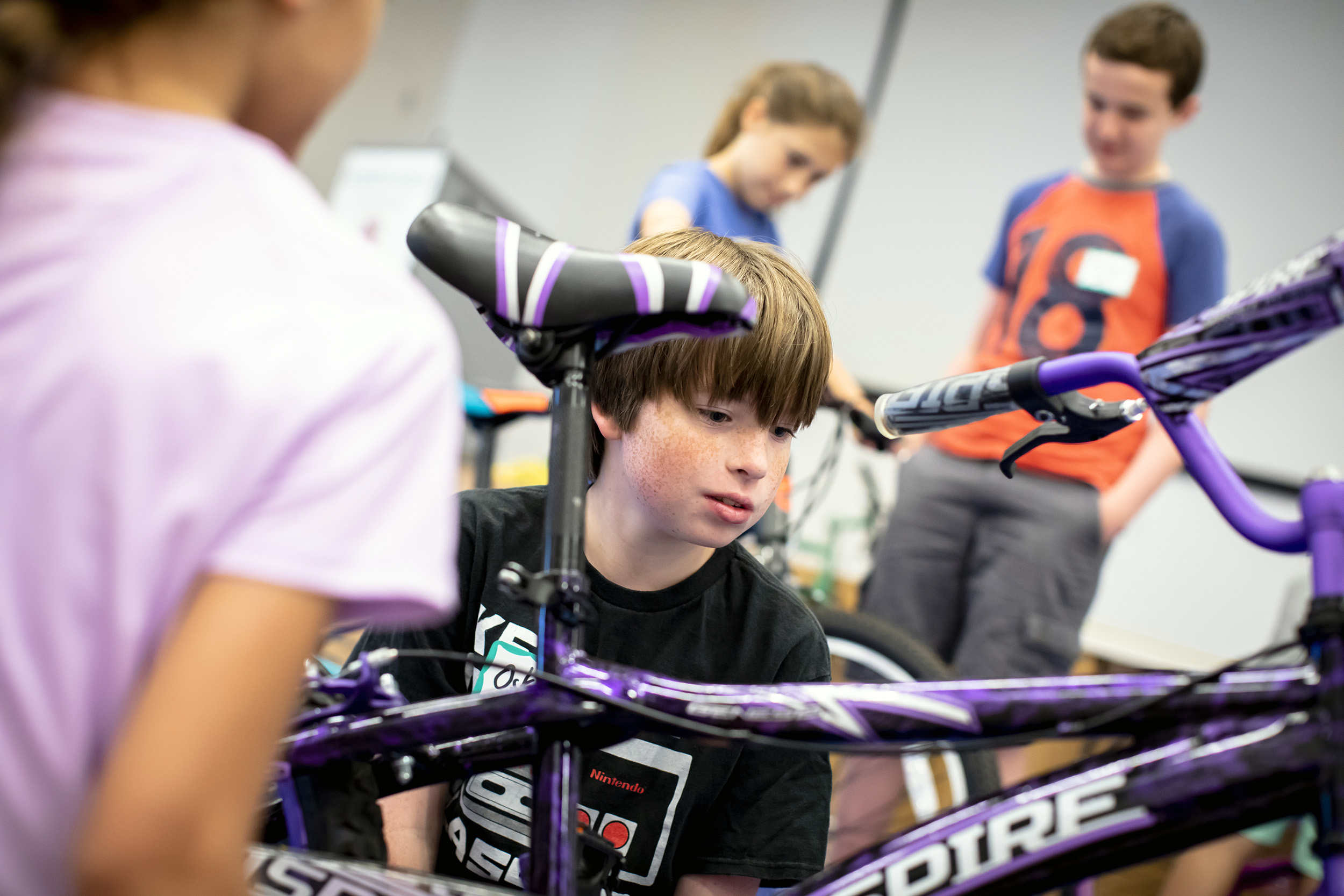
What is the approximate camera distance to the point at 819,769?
2.60 ft

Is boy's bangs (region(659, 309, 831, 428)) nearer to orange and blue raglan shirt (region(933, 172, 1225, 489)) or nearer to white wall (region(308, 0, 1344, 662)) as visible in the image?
orange and blue raglan shirt (region(933, 172, 1225, 489))

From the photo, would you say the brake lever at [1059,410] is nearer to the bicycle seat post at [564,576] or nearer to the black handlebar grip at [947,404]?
the black handlebar grip at [947,404]

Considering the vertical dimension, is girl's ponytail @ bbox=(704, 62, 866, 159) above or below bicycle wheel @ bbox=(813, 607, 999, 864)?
above

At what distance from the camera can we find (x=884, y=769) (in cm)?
130

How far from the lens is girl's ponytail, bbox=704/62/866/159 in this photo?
1484 millimetres

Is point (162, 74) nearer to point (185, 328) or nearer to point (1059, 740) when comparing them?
point (185, 328)

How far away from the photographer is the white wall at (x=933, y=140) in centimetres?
283

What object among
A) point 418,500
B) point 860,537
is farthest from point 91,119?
point 860,537

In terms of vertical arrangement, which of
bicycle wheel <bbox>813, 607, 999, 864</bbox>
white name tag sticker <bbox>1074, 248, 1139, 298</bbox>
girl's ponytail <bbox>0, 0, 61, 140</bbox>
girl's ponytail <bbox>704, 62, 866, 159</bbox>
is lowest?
bicycle wheel <bbox>813, 607, 999, 864</bbox>

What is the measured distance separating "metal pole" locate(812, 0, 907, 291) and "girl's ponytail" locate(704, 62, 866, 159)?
1791 millimetres

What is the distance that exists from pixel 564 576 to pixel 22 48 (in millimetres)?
395

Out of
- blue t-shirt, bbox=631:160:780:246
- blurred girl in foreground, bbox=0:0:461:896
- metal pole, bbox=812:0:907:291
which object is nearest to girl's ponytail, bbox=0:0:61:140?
blurred girl in foreground, bbox=0:0:461:896

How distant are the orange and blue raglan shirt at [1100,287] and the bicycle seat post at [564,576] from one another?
920 mm

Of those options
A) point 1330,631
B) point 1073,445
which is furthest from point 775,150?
point 1330,631
